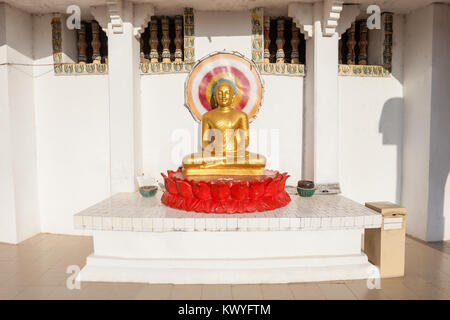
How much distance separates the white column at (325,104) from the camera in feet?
16.4

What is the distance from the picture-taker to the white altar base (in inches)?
141

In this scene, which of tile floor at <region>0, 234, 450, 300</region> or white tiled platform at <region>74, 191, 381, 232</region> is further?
white tiled platform at <region>74, 191, 381, 232</region>

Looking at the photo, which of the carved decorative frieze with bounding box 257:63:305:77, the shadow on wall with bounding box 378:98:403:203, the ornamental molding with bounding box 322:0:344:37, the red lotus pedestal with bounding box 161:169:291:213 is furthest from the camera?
the shadow on wall with bounding box 378:98:403:203

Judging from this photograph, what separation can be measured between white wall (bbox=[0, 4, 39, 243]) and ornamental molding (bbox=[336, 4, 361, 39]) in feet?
17.4

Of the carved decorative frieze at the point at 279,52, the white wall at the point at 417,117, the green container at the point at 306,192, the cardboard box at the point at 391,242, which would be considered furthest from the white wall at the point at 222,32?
the cardboard box at the point at 391,242

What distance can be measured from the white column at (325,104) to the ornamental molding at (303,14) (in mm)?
70

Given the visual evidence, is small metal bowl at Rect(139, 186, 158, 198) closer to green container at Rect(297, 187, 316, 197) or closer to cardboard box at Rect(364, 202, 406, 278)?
green container at Rect(297, 187, 316, 197)

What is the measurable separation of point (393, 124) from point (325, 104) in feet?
4.98

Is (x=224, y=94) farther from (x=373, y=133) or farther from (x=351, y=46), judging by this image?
(x=373, y=133)

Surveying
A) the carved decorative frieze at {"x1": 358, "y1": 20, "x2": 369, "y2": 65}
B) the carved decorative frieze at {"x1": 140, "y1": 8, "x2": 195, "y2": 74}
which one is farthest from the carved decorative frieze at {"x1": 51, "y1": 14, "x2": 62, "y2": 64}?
the carved decorative frieze at {"x1": 358, "y1": 20, "x2": 369, "y2": 65}

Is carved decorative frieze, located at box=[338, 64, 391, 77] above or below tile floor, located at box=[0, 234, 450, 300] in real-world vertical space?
above

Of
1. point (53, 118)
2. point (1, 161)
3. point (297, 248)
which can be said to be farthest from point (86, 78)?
point (297, 248)

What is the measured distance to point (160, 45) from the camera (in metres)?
5.72
